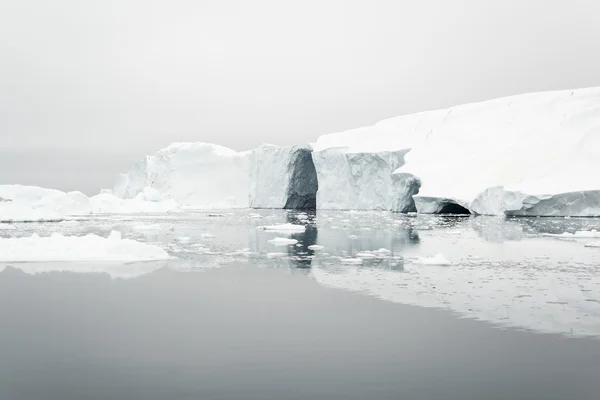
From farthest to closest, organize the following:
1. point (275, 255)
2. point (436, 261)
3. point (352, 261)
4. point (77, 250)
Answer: point (275, 255), point (77, 250), point (352, 261), point (436, 261)

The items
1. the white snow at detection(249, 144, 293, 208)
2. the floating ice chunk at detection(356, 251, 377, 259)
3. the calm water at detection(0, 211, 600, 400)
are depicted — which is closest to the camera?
the calm water at detection(0, 211, 600, 400)

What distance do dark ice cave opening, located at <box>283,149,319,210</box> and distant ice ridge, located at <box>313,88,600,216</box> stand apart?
3956mm

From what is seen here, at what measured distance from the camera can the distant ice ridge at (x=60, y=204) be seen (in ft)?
71.1

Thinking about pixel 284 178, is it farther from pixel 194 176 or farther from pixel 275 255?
pixel 275 255

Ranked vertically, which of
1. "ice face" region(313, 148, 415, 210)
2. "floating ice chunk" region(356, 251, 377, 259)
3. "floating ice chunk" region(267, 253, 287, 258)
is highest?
"ice face" region(313, 148, 415, 210)

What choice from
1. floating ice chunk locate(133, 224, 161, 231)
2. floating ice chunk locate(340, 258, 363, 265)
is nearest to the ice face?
floating ice chunk locate(133, 224, 161, 231)

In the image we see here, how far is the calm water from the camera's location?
339 cm

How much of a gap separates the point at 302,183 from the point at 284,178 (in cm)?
191

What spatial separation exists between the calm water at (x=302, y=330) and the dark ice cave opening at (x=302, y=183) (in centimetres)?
2660

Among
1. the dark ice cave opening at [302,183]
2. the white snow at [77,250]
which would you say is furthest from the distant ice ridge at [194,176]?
the white snow at [77,250]

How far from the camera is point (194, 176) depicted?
47875mm

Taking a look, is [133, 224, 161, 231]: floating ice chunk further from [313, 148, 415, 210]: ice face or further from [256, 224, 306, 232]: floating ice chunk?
[313, 148, 415, 210]: ice face

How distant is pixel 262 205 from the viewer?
38.4 meters

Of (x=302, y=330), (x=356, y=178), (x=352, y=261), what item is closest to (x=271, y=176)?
(x=356, y=178)
